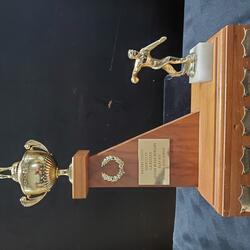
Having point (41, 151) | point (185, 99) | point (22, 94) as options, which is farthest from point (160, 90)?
point (41, 151)

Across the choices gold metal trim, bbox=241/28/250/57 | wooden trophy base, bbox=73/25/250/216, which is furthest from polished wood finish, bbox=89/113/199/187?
gold metal trim, bbox=241/28/250/57

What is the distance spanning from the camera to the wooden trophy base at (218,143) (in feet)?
3.08

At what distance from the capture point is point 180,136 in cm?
113

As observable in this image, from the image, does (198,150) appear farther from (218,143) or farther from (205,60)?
(205,60)

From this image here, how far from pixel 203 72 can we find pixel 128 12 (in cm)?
85

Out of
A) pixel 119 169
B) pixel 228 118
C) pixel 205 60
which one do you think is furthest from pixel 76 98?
pixel 228 118

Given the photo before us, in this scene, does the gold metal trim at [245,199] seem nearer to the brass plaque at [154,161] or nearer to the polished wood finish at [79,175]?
the brass plaque at [154,161]

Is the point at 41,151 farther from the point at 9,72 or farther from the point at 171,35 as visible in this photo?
the point at 171,35

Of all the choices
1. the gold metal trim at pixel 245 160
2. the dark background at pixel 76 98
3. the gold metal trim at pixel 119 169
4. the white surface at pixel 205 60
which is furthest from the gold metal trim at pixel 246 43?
the dark background at pixel 76 98

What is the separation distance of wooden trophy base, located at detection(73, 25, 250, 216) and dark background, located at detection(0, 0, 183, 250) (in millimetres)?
698

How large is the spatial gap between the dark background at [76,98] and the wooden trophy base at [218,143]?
698mm

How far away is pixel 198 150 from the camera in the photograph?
1120 millimetres

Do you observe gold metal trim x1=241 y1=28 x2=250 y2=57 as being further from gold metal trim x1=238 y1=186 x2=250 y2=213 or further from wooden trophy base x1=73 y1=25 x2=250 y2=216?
gold metal trim x1=238 y1=186 x2=250 y2=213

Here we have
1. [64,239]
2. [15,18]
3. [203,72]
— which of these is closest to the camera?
[203,72]
